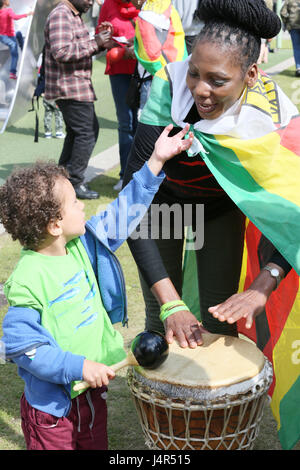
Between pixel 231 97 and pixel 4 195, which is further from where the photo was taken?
pixel 231 97

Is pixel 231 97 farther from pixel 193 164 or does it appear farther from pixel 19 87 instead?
pixel 19 87

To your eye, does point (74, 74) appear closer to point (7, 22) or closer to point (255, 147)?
point (255, 147)

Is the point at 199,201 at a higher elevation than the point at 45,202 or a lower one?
lower

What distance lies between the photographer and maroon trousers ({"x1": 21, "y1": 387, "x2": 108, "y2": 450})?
2.31 m

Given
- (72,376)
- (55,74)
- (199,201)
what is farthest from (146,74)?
(72,376)

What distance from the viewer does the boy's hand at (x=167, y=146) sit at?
242 cm

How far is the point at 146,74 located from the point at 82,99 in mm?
650

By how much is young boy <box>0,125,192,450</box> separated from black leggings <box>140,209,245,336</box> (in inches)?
19.1

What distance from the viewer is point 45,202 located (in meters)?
2.22

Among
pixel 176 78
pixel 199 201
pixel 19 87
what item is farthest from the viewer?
pixel 19 87

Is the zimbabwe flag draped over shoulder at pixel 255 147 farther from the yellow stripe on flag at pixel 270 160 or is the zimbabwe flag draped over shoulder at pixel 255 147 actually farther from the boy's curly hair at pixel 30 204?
the boy's curly hair at pixel 30 204

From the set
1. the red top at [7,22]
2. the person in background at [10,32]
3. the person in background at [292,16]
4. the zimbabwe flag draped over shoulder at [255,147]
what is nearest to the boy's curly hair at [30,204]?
the zimbabwe flag draped over shoulder at [255,147]

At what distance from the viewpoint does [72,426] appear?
7.72 ft

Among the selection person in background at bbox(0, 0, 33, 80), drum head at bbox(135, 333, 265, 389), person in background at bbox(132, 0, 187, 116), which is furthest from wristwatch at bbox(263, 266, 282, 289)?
person in background at bbox(0, 0, 33, 80)
